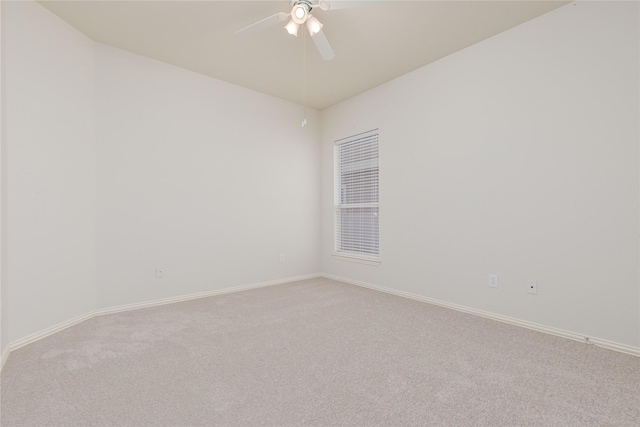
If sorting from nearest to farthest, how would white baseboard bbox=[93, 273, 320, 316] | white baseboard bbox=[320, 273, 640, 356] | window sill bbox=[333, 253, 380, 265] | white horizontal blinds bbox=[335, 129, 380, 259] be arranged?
white baseboard bbox=[320, 273, 640, 356] < white baseboard bbox=[93, 273, 320, 316] < window sill bbox=[333, 253, 380, 265] < white horizontal blinds bbox=[335, 129, 380, 259]

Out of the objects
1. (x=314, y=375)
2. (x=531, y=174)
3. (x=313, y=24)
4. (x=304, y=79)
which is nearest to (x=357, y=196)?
(x=304, y=79)

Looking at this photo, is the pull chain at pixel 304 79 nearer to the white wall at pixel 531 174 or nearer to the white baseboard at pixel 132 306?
the white wall at pixel 531 174

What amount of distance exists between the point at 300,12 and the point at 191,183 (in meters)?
2.18

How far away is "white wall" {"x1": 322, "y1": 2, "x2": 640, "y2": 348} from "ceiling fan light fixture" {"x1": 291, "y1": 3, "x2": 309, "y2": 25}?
1.71 m

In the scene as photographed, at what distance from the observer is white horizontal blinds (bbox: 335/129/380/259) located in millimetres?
3965

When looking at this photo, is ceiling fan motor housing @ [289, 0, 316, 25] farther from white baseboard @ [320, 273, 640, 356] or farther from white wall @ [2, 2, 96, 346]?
white baseboard @ [320, 273, 640, 356]

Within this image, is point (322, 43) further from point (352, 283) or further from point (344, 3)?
point (352, 283)

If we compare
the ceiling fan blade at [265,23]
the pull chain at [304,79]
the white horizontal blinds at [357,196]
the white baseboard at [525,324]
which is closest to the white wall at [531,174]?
the white baseboard at [525,324]

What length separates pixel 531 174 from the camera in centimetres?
250

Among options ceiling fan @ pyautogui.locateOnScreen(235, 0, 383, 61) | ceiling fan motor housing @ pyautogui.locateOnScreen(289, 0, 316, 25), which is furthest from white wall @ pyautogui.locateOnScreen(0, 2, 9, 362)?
ceiling fan motor housing @ pyautogui.locateOnScreen(289, 0, 316, 25)

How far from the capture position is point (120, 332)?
241cm

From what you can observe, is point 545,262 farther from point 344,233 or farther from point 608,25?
point 344,233

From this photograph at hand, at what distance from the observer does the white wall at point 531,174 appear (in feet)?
6.89

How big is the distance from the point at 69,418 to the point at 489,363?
2.34 meters
